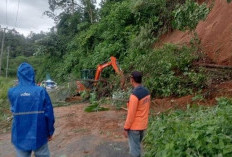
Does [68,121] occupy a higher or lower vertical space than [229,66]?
lower

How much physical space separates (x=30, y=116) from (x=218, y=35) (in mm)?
10048

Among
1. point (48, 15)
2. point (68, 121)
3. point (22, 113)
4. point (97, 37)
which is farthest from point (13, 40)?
point (22, 113)

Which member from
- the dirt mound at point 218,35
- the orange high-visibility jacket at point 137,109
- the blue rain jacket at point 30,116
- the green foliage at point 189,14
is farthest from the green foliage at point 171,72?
the blue rain jacket at point 30,116

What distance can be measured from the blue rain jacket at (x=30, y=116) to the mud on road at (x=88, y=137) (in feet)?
8.04

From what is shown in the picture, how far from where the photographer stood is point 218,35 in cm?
1243

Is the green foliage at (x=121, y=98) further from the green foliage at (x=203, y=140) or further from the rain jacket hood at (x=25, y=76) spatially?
the rain jacket hood at (x=25, y=76)

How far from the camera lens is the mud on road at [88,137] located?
266 inches

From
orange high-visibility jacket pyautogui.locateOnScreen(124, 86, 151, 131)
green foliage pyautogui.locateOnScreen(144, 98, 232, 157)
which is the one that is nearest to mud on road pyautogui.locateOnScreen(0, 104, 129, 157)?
orange high-visibility jacket pyautogui.locateOnScreen(124, 86, 151, 131)

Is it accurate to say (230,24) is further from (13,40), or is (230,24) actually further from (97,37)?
(13,40)

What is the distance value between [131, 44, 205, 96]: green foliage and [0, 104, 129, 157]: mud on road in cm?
176

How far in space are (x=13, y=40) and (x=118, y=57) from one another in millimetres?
63659

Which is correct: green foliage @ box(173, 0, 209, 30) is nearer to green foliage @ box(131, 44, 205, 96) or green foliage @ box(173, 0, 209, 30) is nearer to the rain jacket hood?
green foliage @ box(131, 44, 205, 96)

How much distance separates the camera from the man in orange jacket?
467 centimetres

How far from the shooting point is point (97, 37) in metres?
24.3
